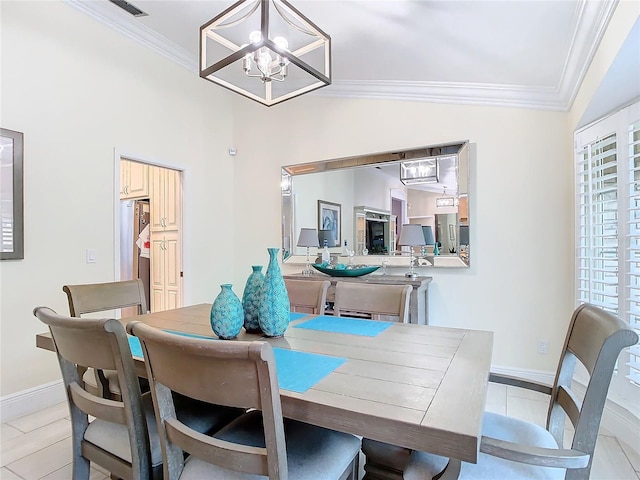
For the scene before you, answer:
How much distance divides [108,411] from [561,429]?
64.0 inches

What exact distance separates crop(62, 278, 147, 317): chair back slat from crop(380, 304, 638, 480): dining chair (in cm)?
188

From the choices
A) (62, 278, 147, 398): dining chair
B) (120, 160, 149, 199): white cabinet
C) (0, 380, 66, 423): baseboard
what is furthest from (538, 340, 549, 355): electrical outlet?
(120, 160, 149, 199): white cabinet

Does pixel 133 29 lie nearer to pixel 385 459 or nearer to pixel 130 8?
pixel 130 8

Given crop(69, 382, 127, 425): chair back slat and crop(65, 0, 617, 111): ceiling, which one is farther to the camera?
crop(65, 0, 617, 111): ceiling

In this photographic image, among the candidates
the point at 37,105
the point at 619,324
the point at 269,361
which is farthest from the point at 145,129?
the point at 619,324

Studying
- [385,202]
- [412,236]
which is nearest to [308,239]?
[385,202]

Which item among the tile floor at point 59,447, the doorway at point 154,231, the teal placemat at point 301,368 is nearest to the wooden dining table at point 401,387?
the teal placemat at point 301,368

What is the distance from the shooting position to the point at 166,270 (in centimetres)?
428

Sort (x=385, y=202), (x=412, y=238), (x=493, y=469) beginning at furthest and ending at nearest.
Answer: (x=385, y=202) < (x=412, y=238) < (x=493, y=469)

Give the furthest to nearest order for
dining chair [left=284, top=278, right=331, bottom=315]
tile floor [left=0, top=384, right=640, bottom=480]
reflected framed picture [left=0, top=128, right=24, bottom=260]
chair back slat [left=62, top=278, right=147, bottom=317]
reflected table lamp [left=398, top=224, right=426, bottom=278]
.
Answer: reflected table lamp [left=398, top=224, right=426, bottom=278] → reflected framed picture [left=0, top=128, right=24, bottom=260] → dining chair [left=284, top=278, right=331, bottom=315] → chair back slat [left=62, top=278, right=147, bottom=317] → tile floor [left=0, top=384, right=640, bottom=480]

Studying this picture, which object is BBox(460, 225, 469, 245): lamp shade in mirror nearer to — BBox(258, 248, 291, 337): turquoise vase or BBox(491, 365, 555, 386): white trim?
BBox(491, 365, 555, 386): white trim

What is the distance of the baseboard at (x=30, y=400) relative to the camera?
245cm

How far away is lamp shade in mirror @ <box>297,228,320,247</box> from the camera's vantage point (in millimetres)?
3984

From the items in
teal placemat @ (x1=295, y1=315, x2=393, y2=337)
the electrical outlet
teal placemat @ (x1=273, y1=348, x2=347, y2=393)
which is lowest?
the electrical outlet
